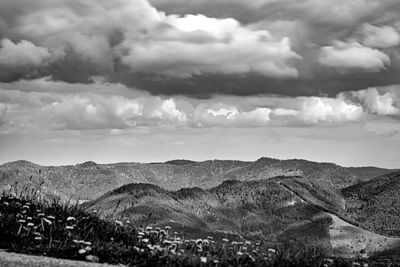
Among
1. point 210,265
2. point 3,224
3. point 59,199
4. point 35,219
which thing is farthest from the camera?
point 59,199

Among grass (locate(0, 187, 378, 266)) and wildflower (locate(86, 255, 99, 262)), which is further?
grass (locate(0, 187, 378, 266))

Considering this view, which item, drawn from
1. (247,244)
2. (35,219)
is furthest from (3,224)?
(247,244)

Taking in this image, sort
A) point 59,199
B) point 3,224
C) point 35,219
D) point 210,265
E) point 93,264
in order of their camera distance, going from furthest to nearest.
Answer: point 59,199 < point 35,219 < point 3,224 < point 210,265 < point 93,264

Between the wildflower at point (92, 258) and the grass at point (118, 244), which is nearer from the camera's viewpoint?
the wildflower at point (92, 258)

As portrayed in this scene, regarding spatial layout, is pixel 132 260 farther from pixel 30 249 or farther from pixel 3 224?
pixel 3 224

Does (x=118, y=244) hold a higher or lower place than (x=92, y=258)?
higher

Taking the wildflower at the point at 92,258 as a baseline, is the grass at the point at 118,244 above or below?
above

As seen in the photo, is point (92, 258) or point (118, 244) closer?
point (92, 258)

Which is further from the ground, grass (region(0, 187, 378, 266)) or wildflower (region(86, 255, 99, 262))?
grass (region(0, 187, 378, 266))
